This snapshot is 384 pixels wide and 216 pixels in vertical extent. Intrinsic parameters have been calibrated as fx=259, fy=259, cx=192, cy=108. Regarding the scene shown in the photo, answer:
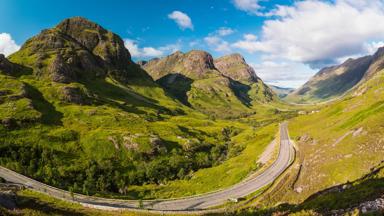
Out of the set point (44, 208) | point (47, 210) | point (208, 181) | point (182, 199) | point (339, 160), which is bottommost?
point (208, 181)

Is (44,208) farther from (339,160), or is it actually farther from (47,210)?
(339,160)

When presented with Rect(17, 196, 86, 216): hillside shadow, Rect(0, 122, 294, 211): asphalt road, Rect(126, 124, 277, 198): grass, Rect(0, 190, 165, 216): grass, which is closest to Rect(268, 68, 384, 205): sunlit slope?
Rect(0, 122, 294, 211): asphalt road

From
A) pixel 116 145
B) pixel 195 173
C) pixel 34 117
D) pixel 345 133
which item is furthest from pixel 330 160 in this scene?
pixel 34 117

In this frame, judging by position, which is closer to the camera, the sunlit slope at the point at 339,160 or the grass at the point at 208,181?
the sunlit slope at the point at 339,160

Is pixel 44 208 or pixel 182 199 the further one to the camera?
pixel 182 199

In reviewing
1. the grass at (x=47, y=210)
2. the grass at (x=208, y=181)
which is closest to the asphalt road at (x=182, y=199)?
the grass at (x=208, y=181)

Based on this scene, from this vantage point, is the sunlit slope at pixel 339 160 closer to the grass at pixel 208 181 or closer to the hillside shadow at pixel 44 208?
the grass at pixel 208 181

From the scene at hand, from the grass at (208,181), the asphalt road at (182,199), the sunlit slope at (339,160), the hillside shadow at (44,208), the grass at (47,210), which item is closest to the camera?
the grass at (47,210)

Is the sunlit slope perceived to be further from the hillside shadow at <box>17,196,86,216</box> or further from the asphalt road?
the hillside shadow at <box>17,196,86,216</box>

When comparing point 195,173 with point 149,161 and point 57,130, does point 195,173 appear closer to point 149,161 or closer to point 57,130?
point 149,161

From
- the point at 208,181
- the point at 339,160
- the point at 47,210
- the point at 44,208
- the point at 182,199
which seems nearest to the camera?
the point at 47,210

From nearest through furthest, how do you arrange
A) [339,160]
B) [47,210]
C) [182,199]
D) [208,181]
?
[47,210] < [339,160] < [182,199] < [208,181]

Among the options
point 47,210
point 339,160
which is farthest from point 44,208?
point 339,160

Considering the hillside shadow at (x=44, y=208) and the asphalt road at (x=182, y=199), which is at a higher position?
the hillside shadow at (x=44, y=208)
